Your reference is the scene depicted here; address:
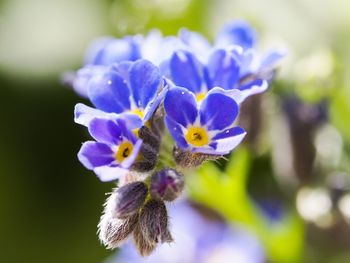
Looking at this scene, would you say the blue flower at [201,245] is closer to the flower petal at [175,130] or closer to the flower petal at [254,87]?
the flower petal at [254,87]

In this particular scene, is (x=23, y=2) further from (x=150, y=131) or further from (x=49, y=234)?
(x=150, y=131)

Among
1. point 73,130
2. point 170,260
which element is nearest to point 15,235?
point 73,130

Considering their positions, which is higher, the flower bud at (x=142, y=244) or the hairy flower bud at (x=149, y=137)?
the hairy flower bud at (x=149, y=137)

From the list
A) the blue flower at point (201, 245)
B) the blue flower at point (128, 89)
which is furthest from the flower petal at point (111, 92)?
the blue flower at point (201, 245)

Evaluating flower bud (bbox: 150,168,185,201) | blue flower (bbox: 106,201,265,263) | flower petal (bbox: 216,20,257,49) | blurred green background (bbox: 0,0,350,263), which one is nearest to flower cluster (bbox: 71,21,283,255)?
flower bud (bbox: 150,168,185,201)

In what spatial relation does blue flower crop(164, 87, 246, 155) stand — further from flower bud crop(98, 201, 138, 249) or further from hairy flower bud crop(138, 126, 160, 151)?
flower bud crop(98, 201, 138, 249)

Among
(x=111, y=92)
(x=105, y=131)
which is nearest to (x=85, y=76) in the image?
(x=111, y=92)
